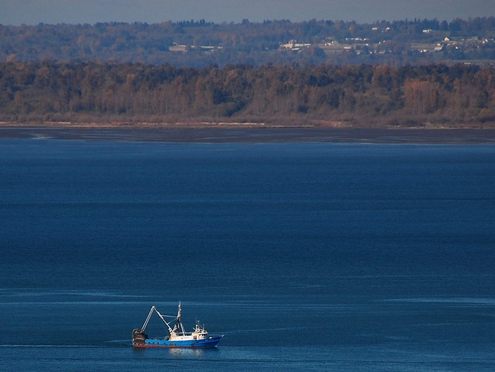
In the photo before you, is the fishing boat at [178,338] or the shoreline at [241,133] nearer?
the fishing boat at [178,338]

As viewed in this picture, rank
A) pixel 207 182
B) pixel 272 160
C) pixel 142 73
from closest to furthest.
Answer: pixel 207 182 < pixel 272 160 < pixel 142 73

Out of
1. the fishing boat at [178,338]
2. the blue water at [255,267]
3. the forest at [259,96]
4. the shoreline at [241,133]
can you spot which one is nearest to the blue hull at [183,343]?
the fishing boat at [178,338]

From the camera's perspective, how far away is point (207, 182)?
8775cm

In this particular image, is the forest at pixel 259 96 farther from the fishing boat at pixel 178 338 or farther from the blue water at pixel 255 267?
the fishing boat at pixel 178 338

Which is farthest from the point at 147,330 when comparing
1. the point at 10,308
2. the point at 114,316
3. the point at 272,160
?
the point at 272,160

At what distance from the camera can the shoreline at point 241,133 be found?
439 feet

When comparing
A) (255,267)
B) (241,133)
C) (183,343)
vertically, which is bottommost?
(241,133)

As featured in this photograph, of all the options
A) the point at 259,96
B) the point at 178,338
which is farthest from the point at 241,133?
the point at 178,338

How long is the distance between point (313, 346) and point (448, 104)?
412 feet

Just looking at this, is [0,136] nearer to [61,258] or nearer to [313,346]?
[61,258]

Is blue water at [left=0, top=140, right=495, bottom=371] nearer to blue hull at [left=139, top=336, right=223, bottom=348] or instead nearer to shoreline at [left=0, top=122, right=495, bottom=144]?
blue hull at [left=139, top=336, right=223, bottom=348]

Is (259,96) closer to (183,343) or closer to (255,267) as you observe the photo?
(255,267)

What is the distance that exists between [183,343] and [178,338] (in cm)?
21

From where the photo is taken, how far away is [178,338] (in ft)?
116
